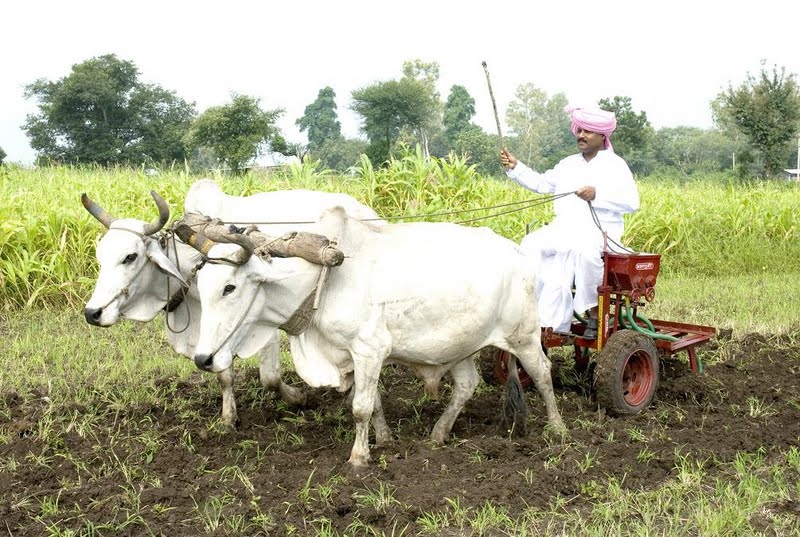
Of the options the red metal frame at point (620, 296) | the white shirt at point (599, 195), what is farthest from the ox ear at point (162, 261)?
the white shirt at point (599, 195)

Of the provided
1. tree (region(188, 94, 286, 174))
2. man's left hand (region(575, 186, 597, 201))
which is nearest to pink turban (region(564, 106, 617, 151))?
man's left hand (region(575, 186, 597, 201))

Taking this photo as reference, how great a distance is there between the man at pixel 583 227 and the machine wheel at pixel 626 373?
324mm

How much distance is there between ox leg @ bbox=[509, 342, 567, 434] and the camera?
533 cm

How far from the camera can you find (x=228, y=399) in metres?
5.60

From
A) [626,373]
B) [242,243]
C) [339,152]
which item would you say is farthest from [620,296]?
[339,152]

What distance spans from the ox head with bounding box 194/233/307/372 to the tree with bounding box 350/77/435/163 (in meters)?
67.9

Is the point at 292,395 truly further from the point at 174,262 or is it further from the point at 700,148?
the point at 700,148

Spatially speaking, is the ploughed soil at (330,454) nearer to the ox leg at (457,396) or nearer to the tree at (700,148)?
the ox leg at (457,396)

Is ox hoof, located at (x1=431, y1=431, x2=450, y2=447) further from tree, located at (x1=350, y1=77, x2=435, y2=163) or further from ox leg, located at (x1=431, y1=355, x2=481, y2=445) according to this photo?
tree, located at (x1=350, y1=77, x2=435, y2=163)

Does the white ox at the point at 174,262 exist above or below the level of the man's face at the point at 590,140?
below

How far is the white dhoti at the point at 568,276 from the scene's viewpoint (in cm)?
577

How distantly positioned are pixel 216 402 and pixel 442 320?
6.51ft

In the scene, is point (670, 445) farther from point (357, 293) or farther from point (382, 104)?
point (382, 104)

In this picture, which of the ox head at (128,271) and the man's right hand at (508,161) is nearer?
the ox head at (128,271)
